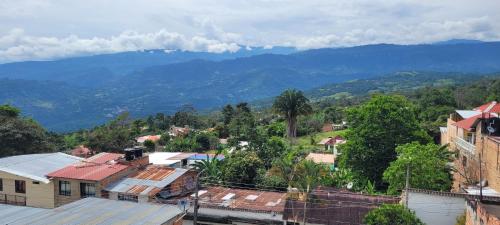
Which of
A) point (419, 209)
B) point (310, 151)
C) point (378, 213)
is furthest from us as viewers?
point (310, 151)

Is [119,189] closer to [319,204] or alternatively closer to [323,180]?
[319,204]

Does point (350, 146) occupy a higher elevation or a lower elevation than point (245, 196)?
higher

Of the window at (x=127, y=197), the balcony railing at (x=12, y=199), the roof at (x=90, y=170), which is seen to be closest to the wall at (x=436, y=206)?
the window at (x=127, y=197)

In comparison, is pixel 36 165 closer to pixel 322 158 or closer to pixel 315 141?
pixel 322 158

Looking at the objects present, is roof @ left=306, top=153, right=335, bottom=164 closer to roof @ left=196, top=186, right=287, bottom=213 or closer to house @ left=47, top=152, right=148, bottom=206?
roof @ left=196, top=186, right=287, bottom=213

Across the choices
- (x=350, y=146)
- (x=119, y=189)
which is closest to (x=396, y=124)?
(x=350, y=146)

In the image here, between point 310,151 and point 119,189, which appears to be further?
point 310,151

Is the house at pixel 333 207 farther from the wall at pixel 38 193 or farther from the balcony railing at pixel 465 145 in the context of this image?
the wall at pixel 38 193

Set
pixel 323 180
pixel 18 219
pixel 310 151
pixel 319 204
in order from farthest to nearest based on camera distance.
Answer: pixel 310 151, pixel 323 180, pixel 319 204, pixel 18 219
